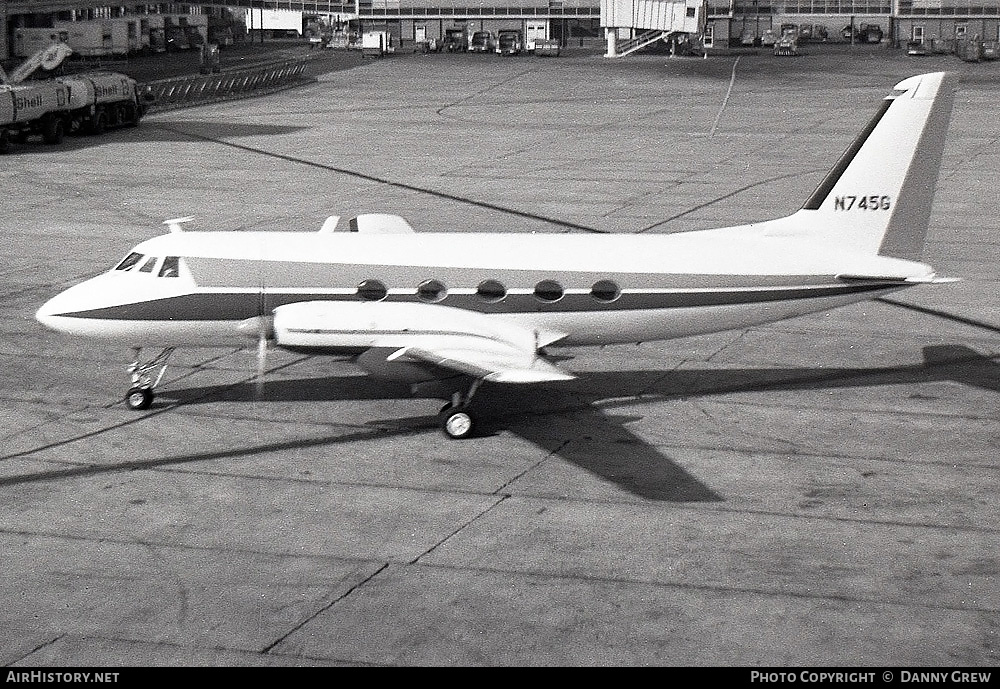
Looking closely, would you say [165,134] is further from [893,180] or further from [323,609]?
[323,609]

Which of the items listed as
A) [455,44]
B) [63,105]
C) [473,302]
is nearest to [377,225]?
[473,302]

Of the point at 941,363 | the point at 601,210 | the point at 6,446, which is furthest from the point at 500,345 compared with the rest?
the point at 601,210

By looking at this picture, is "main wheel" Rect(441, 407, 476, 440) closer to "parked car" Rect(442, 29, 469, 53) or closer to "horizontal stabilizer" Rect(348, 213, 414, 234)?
"horizontal stabilizer" Rect(348, 213, 414, 234)

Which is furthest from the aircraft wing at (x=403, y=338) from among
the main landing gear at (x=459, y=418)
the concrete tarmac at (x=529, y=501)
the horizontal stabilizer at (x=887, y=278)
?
the horizontal stabilizer at (x=887, y=278)

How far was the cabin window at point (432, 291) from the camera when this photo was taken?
25797 millimetres

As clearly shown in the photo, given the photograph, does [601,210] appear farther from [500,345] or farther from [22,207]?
[500,345]

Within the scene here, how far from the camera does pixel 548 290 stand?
2608cm

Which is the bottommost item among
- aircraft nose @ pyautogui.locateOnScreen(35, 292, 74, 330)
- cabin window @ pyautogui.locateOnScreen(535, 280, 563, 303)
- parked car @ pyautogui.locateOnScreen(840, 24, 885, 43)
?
aircraft nose @ pyautogui.locateOnScreen(35, 292, 74, 330)

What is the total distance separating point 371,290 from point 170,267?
3.95m

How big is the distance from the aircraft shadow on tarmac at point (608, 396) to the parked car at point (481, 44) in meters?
97.1

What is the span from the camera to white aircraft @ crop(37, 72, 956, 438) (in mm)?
25672

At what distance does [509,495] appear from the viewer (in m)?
22.6

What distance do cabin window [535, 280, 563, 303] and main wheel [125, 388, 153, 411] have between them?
26.6 ft

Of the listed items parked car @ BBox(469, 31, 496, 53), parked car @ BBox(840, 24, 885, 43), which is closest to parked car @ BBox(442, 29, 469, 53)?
parked car @ BBox(469, 31, 496, 53)
